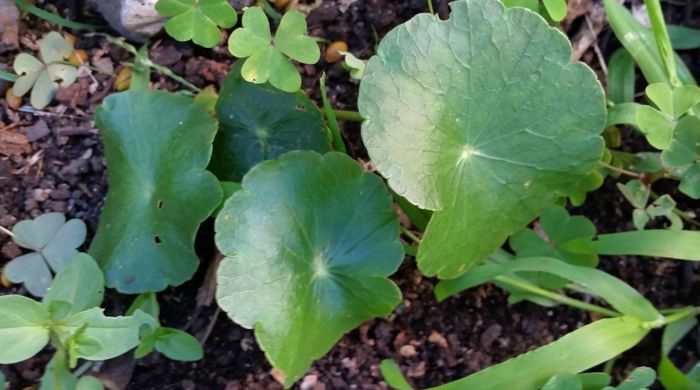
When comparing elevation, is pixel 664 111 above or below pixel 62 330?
above

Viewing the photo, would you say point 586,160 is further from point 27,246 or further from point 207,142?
point 27,246

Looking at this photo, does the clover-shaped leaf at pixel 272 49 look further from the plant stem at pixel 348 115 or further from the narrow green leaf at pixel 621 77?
the narrow green leaf at pixel 621 77

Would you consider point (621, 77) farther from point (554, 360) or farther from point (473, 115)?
point (554, 360)

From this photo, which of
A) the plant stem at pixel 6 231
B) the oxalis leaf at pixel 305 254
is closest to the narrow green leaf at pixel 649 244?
the oxalis leaf at pixel 305 254

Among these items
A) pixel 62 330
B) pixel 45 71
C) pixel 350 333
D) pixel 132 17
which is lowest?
pixel 350 333

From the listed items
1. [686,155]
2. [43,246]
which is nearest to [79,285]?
[43,246]

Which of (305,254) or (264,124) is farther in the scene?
(264,124)
